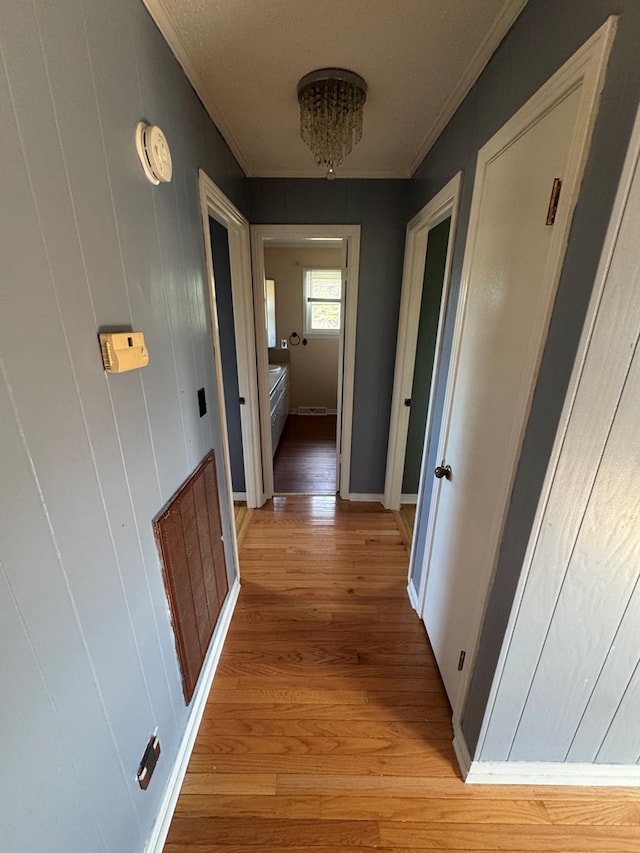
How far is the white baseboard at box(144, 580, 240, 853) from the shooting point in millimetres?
1057

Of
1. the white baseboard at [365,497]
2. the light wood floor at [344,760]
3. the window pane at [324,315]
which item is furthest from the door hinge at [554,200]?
the window pane at [324,315]

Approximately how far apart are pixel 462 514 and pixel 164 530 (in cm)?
108

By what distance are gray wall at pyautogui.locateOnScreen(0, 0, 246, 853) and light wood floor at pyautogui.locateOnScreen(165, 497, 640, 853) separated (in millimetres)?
A: 287

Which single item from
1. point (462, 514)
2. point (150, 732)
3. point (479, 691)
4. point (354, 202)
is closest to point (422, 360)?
point (354, 202)

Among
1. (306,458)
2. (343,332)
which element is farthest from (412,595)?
(306,458)

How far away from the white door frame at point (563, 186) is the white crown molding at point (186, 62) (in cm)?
105

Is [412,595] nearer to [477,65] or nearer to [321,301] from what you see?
[477,65]

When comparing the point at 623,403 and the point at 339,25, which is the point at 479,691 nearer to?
the point at 623,403

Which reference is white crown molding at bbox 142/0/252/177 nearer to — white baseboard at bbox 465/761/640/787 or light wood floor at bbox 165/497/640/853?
light wood floor at bbox 165/497/640/853

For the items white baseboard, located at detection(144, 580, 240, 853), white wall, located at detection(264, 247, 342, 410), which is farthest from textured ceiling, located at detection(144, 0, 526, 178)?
white wall, located at detection(264, 247, 342, 410)

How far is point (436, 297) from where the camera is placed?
7.97 feet

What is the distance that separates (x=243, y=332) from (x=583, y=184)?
199 centimetres

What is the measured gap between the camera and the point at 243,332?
2.40 metres

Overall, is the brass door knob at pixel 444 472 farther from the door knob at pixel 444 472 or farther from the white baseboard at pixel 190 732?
the white baseboard at pixel 190 732
